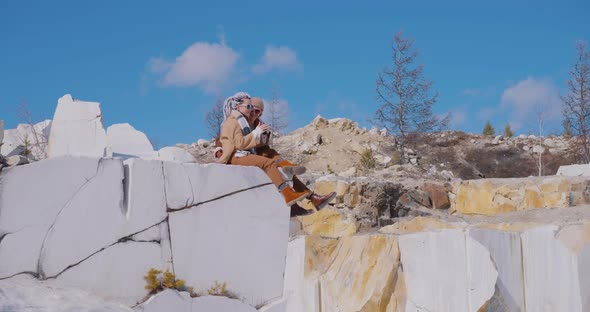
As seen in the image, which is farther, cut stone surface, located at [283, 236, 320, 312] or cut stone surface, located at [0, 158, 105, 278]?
cut stone surface, located at [283, 236, 320, 312]

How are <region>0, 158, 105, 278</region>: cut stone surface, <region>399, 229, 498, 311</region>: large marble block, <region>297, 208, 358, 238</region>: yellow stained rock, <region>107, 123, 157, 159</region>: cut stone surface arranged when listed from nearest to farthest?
<region>0, 158, 105, 278</region>: cut stone surface
<region>399, 229, 498, 311</region>: large marble block
<region>107, 123, 157, 159</region>: cut stone surface
<region>297, 208, 358, 238</region>: yellow stained rock

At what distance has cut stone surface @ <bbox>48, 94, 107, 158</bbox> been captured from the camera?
16.5 ft

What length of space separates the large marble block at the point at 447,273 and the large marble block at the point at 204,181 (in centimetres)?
133

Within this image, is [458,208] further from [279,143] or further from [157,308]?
[279,143]

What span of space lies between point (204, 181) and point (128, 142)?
1070 mm

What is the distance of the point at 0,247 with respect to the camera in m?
4.04

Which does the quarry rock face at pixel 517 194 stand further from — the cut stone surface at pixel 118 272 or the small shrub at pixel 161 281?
the cut stone surface at pixel 118 272

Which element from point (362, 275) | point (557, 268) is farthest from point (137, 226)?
point (557, 268)

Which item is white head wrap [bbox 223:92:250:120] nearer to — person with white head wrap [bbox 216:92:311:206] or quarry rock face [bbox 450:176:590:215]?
person with white head wrap [bbox 216:92:311:206]

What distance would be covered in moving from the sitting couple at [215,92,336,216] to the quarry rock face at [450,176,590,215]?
13.0 feet

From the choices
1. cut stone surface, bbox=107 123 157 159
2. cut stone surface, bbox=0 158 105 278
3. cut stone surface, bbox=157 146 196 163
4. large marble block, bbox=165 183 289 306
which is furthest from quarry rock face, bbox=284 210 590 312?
cut stone surface, bbox=0 158 105 278

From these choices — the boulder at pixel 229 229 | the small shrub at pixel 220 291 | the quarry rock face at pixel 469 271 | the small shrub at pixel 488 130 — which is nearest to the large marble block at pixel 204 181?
the boulder at pixel 229 229

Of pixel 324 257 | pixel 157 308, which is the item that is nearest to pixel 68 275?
pixel 157 308

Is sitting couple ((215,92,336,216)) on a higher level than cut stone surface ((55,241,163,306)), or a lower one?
higher
